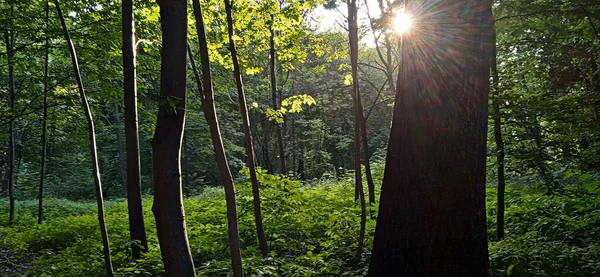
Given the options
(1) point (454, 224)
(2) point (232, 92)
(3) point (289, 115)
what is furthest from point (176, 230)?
(3) point (289, 115)

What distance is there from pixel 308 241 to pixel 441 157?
4.08m

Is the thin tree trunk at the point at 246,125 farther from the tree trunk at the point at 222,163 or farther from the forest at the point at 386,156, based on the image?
the tree trunk at the point at 222,163

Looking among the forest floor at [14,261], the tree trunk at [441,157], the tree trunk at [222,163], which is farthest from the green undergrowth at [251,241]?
the tree trunk at [441,157]

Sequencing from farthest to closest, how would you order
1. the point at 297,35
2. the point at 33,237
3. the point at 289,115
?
the point at 289,115
the point at 33,237
the point at 297,35

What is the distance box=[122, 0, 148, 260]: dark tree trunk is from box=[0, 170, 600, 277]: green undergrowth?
0.96ft

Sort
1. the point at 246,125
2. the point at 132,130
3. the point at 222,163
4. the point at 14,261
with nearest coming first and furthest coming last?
the point at 222,163, the point at 246,125, the point at 132,130, the point at 14,261

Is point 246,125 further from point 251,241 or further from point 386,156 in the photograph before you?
point 386,156

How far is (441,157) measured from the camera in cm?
254

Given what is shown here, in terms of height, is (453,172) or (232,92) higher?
(232,92)

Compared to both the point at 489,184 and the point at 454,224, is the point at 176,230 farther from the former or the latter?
the point at 489,184

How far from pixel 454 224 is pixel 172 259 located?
2066 mm

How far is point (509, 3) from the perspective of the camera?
220 inches

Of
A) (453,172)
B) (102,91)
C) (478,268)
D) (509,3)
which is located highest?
(509,3)

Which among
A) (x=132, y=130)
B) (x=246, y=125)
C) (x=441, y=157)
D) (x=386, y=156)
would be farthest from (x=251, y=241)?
(x=441, y=157)
